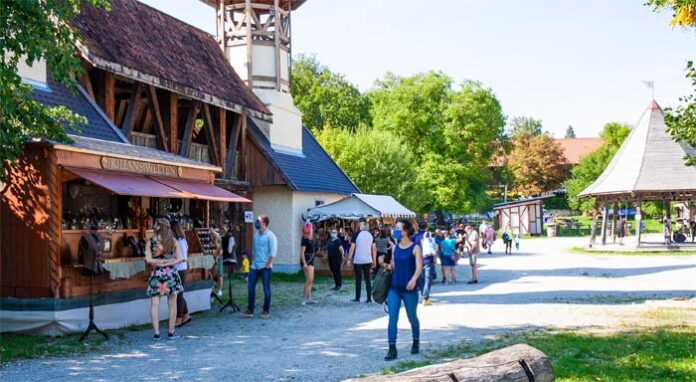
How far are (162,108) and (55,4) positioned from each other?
35.0ft

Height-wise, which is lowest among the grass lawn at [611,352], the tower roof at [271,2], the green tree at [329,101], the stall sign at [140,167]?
the grass lawn at [611,352]

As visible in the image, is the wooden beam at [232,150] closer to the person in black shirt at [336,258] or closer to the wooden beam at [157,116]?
the wooden beam at [157,116]

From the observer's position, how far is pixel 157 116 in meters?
18.7

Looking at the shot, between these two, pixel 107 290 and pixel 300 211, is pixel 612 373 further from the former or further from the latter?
pixel 300 211

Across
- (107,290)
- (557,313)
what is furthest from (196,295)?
Result: (557,313)

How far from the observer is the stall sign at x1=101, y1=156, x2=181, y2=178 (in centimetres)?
1182

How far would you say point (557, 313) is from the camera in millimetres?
13164

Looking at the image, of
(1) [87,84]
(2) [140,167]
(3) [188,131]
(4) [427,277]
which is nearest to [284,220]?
(3) [188,131]

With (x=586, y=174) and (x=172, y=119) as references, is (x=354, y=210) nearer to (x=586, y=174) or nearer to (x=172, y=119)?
(x=172, y=119)

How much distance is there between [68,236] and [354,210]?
12.3 metres

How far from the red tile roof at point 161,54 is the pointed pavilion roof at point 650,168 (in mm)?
20262

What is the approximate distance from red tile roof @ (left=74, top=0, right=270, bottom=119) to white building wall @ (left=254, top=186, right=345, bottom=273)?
114 inches

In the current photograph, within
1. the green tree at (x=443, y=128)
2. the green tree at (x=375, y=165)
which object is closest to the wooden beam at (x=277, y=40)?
the green tree at (x=375, y=165)

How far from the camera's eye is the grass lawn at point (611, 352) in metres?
7.72
